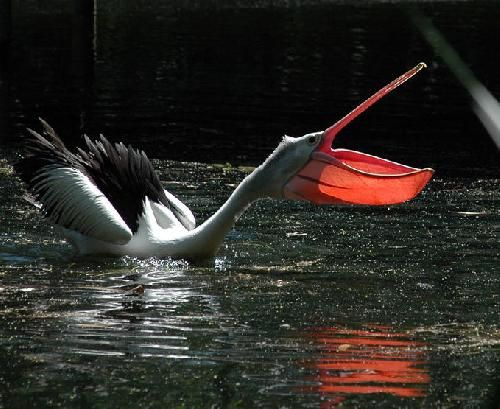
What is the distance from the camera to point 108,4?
21.8 m

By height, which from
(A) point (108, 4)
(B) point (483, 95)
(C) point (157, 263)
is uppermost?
(B) point (483, 95)

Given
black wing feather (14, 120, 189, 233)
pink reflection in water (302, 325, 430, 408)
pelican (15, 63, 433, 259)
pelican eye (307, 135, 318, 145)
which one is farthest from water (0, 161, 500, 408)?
pelican eye (307, 135, 318, 145)

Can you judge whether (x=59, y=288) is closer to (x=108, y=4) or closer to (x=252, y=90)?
(x=252, y=90)

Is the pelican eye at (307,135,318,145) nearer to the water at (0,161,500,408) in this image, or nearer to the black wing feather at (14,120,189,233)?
the water at (0,161,500,408)

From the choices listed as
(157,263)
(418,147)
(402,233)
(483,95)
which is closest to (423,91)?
(418,147)

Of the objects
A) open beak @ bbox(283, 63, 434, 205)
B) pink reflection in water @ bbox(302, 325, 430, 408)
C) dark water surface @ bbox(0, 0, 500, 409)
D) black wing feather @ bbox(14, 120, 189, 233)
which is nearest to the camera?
pink reflection in water @ bbox(302, 325, 430, 408)

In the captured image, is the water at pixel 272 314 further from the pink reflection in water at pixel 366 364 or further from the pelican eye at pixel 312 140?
the pelican eye at pixel 312 140

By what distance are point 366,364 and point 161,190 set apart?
2.55 metres

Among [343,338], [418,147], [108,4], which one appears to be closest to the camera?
[343,338]

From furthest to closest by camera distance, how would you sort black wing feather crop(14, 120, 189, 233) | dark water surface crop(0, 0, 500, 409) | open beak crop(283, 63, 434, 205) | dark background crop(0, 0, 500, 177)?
dark background crop(0, 0, 500, 177) < black wing feather crop(14, 120, 189, 233) < open beak crop(283, 63, 434, 205) < dark water surface crop(0, 0, 500, 409)

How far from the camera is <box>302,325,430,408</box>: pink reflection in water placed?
4.35 m

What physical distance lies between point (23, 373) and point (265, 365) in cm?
83

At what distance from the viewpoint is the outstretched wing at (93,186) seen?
6539 mm

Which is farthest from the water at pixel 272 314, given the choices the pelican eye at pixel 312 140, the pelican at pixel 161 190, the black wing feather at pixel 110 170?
the pelican eye at pixel 312 140
